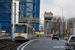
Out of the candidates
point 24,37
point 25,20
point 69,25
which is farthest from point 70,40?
point 69,25

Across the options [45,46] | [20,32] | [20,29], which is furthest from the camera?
[20,29]

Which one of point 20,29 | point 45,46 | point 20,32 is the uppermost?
point 20,29

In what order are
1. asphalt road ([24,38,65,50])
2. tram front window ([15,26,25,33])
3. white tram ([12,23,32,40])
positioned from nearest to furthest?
asphalt road ([24,38,65,50]) → white tram ([12,23,32,40]) → tram front window ([15,26,25,33])

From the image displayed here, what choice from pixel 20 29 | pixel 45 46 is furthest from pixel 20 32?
pixel 45 46

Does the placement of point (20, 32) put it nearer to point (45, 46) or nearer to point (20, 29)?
point (20, 29)

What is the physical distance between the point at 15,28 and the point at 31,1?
168 feet

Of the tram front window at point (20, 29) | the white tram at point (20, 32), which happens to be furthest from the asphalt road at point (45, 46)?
the tram front window at point (20, 29)

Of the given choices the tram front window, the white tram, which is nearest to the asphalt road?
the white tram

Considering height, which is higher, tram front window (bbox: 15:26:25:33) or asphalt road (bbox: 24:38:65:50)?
tram front window (bbox: 15:26:25:33)

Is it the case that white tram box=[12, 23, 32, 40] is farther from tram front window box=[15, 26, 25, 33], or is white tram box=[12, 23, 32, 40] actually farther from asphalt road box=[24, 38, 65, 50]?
asphalt road box=[24, 38, 65, 50]

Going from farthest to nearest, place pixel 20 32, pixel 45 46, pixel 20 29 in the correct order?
pixel 20 29
pixel 20 32
pixel 45 46

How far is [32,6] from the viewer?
82.1 meters

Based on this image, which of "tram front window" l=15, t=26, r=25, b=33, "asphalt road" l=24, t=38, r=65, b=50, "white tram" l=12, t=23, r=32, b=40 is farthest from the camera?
"tram front window" l=15, t=26, r=25, b=33

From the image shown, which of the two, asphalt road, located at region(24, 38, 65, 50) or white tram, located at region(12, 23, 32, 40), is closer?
asphalt road, located at region(24, 38, 65, 50)
